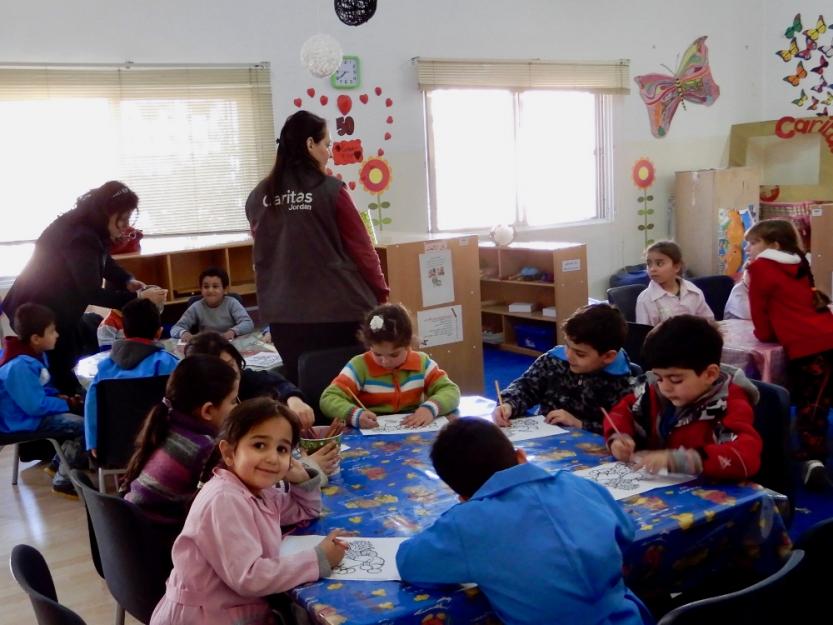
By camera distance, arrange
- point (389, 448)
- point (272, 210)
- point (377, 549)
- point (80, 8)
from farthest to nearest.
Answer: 1. point (80, 8)
2. point (272, 210)
3. point (389, 448)
4. point (377, 549)

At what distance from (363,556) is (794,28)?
8199mm

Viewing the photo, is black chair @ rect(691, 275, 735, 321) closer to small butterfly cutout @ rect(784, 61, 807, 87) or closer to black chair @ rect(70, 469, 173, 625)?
black chair @ rect(70, 469, 173, 625)

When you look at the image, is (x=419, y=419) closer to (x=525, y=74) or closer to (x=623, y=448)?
(x=623, y=448)

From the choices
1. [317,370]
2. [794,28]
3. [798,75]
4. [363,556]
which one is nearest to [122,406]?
[317,370]

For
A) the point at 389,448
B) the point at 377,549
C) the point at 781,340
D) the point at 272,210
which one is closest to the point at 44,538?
the point at 272,210

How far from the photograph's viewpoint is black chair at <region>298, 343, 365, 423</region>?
279cm

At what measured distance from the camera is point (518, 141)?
24.3 ft

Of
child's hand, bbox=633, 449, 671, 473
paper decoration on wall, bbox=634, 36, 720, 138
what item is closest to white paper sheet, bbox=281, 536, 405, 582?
child's hand, bbox=633, 449, 671, 473

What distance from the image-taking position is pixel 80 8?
5398 millimetres

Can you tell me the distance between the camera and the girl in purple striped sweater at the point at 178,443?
1.90m

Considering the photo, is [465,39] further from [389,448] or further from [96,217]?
[389,448]

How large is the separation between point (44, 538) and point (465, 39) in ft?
16.5

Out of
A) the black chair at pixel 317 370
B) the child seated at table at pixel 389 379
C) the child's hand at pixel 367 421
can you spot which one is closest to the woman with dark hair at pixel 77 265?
the black chair at pixel 317 370

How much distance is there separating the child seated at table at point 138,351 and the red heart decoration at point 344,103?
344cm
